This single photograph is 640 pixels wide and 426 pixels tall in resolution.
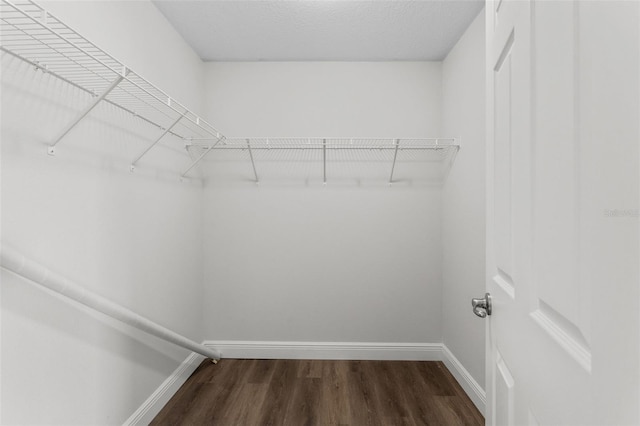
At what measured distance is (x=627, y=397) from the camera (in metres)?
0.38

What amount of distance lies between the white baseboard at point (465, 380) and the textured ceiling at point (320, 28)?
2255mm

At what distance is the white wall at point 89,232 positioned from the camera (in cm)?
112

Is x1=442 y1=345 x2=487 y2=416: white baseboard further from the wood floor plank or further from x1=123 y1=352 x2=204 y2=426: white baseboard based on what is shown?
x1=123 y1=352 x2=204 y2=426: white baseboard

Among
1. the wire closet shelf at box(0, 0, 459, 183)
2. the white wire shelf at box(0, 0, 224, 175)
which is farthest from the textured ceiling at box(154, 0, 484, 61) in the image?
the white wire shelf at box(0, 0, 224, 175)

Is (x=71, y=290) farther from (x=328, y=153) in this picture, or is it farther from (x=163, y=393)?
(x=328, y=153)

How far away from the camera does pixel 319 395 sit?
2.11 m

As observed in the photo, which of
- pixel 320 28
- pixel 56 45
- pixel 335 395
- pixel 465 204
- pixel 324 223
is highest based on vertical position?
pixel 320 28

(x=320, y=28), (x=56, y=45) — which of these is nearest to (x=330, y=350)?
(x=320, y=28)

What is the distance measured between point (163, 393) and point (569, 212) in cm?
225

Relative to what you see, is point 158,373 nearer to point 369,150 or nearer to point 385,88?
point 369,150

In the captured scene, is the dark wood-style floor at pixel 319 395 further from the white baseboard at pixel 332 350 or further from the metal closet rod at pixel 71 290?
the metal closet rod at pixel 71 290

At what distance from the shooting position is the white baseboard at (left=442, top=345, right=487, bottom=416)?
1.98m

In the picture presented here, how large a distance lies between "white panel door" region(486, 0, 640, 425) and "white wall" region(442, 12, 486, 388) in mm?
1269

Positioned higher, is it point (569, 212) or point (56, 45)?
point (56, 45)
